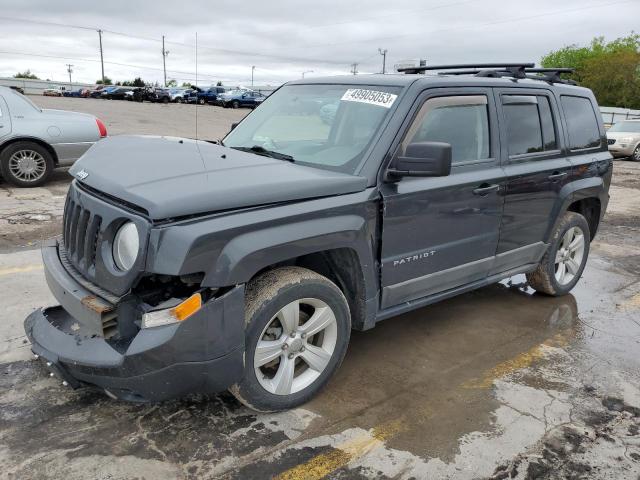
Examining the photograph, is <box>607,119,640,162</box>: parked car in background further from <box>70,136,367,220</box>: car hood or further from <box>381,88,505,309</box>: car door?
<box>70,136,367,220</box>: car hood

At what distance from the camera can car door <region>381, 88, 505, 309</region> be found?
11.1 feet

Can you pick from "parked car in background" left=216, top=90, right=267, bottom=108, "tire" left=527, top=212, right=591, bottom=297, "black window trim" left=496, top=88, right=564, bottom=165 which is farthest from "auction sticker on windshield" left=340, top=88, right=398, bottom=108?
"parked car in background" left=216, top=90, right=267, bottom=108

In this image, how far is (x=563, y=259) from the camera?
5125 millimetres

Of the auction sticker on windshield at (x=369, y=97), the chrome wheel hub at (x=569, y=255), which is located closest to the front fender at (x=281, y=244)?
the auction sticker on windshield at (x=369, y=97)

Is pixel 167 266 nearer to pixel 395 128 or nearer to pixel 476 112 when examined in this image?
pixel 395 128

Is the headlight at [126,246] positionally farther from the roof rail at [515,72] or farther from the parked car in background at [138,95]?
the parked car in background at [138,95]

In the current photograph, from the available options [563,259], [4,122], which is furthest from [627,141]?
[4,122]

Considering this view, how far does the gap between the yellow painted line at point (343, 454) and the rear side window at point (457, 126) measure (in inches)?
65.1

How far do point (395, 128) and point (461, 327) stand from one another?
1.92 meters

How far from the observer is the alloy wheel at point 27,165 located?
873 centimetres

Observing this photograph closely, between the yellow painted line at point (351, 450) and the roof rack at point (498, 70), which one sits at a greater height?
the roof rack at point (498, 70)

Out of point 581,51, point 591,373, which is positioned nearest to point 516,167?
point 591,373

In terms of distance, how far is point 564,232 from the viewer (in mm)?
4910

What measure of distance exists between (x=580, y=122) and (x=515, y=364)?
2.44 meters
